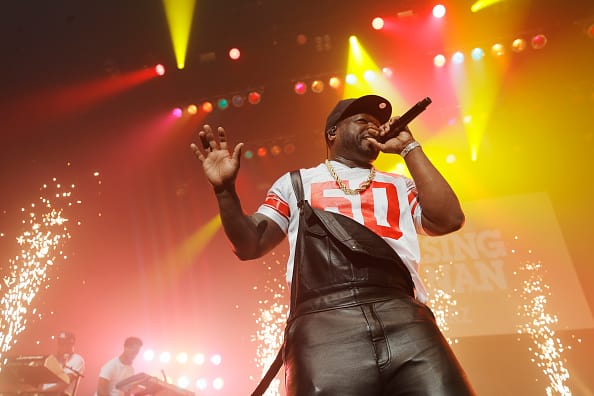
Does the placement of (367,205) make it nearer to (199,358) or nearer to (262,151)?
(262,151)

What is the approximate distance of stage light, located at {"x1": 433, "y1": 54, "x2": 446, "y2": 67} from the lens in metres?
6.82

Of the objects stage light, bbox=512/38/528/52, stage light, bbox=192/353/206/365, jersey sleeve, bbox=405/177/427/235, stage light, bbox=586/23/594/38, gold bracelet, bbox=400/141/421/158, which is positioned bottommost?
stage light, bbox=192/353/206/365

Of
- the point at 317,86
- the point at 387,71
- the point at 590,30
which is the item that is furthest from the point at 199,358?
the point at 590,30

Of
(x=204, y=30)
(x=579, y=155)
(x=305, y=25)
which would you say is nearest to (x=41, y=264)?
(x=204, y=30)

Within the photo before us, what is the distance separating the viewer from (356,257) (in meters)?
1.68

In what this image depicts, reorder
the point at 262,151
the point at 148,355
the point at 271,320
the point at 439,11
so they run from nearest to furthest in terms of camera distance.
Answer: the point at 439,11 → the point at 271,320 → the point at 148,355 → the point at 262,151

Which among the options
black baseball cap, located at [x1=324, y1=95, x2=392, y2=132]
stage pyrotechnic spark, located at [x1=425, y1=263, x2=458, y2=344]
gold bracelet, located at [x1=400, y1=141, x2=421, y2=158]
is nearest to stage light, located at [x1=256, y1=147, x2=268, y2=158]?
stage pyrotechnic spark, located at [x1=425, y1=263, x2=458, y2=344]

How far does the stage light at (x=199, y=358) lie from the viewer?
760cm

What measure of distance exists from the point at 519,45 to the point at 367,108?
17.5ft

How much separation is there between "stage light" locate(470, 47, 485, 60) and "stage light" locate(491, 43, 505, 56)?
147 mm

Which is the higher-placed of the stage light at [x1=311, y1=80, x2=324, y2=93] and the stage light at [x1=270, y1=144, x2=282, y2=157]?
the stage light at [x1=311, y1=80, x2=324, y2=93]

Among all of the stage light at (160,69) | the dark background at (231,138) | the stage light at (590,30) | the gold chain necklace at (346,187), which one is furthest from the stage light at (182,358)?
the stage light at (590,30)

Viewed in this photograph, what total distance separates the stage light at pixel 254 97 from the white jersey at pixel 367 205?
551cm

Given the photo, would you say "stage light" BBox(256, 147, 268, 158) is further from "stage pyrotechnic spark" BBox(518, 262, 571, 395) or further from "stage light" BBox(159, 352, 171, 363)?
"stage pyrotechnic spark" BBox(518, 262, 571, 395)
